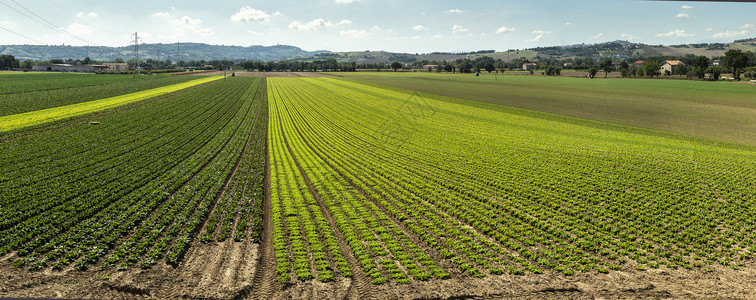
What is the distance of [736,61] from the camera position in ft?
311

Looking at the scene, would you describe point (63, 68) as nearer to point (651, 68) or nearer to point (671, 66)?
point (651, 68)

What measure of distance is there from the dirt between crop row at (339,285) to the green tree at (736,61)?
11283 cm

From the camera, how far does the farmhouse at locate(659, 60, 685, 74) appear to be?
11853 cm

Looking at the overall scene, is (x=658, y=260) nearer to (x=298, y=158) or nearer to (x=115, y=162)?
(x=298, y=158)

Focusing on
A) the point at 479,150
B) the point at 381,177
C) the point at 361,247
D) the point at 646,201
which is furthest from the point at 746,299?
the point at 479,150

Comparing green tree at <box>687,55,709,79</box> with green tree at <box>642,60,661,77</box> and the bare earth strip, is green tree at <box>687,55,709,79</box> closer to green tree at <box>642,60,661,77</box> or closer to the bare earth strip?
green tree at <box>642,60,661,77</box>

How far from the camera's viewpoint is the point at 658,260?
13836 millimetres

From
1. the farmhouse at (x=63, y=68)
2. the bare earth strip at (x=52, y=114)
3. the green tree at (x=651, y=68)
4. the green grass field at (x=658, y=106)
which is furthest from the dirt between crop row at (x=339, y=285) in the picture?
the farmhouse at (x=63, y=68)

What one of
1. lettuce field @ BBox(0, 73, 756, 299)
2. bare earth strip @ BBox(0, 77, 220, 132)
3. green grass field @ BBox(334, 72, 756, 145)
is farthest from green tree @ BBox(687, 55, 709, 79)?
bare earth strip @ BBox(0, 77, 220, 132)

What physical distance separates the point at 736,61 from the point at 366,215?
11945 centimetres

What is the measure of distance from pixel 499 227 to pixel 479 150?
1522cm

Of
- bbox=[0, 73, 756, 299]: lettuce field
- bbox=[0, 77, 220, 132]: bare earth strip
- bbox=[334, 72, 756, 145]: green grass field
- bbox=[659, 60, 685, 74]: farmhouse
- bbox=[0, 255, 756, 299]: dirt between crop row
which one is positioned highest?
bbox=[659, 60, 685, 74]: farmhouse

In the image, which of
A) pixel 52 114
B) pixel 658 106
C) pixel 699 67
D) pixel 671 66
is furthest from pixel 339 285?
pixel 671 66

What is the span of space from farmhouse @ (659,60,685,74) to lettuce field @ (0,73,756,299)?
106 m
